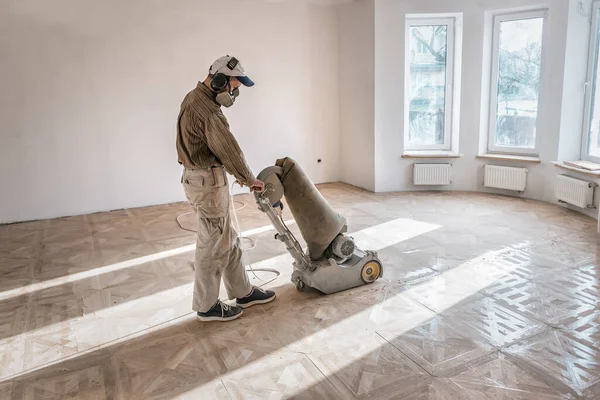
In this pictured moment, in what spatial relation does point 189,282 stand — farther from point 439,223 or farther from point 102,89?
point 102,89

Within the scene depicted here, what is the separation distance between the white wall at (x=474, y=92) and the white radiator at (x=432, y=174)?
125 mm

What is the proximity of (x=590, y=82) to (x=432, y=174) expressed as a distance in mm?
1980

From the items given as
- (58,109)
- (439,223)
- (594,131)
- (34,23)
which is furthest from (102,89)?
(594,131)

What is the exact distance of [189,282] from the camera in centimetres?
376

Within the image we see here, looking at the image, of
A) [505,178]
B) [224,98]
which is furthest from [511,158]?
[224,98]

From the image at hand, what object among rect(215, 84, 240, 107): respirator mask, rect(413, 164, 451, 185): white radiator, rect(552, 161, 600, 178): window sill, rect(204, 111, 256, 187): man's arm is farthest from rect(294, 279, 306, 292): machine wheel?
rect(413, 164, 451, 185): white radiator

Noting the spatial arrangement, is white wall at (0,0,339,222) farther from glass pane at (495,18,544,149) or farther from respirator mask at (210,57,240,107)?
respirator mask at (210,57,240,107)

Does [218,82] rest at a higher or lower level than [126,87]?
lower

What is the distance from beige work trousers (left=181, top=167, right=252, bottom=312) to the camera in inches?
114

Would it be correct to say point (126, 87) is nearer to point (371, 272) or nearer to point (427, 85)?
point (427, 85)

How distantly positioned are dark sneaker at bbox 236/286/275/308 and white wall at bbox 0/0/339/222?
3.35 metres

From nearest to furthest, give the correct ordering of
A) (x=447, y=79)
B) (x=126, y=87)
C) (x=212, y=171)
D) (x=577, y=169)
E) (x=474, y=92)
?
(x=212, y=171)
(x=577, y=169)
(x=126, y=87)
(x=474, y=92)
(x=447, y=79)

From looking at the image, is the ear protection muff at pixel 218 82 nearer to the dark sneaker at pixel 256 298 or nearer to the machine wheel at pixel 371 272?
the dark sneaker at pixel 256 298

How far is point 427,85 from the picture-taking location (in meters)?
6.43
